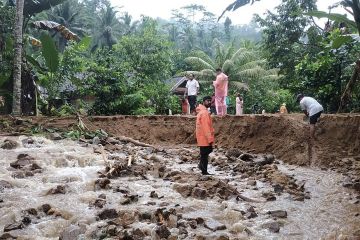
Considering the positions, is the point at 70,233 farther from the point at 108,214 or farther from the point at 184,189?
the point at 184,189

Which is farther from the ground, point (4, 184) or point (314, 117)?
point (314, 117)

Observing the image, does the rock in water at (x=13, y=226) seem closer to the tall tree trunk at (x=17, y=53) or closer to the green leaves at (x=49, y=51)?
the tall tree trunk at (x=17, y=53)

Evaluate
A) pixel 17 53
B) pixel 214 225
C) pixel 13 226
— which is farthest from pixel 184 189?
pixel 17 53

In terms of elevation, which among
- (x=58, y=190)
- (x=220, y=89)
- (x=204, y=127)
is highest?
(x=220, y=89)

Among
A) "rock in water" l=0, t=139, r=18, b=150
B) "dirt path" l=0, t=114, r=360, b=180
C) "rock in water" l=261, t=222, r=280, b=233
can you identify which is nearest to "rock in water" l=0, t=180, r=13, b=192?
"rock in water" l=0, t=139, r=18, b=150

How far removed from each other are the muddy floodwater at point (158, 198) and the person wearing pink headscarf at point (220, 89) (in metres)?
3.17

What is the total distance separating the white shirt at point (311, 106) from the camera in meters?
9.98

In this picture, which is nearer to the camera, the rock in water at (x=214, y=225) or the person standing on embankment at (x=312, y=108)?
the rock in water at (x=214, y=225)

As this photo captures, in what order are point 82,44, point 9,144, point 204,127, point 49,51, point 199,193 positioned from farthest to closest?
point 82,44 < point 49,51 < point 9,144 < point 204,127 < point 199,193

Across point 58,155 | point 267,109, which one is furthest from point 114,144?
point 267,109

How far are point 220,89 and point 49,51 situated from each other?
5958 millimetres

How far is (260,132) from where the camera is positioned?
491 inches

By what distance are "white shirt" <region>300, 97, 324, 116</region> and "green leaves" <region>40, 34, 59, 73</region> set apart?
8.38m

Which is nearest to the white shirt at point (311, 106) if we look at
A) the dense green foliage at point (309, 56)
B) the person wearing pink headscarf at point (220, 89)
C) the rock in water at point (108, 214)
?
the dense green foliage at point (309, 56)
